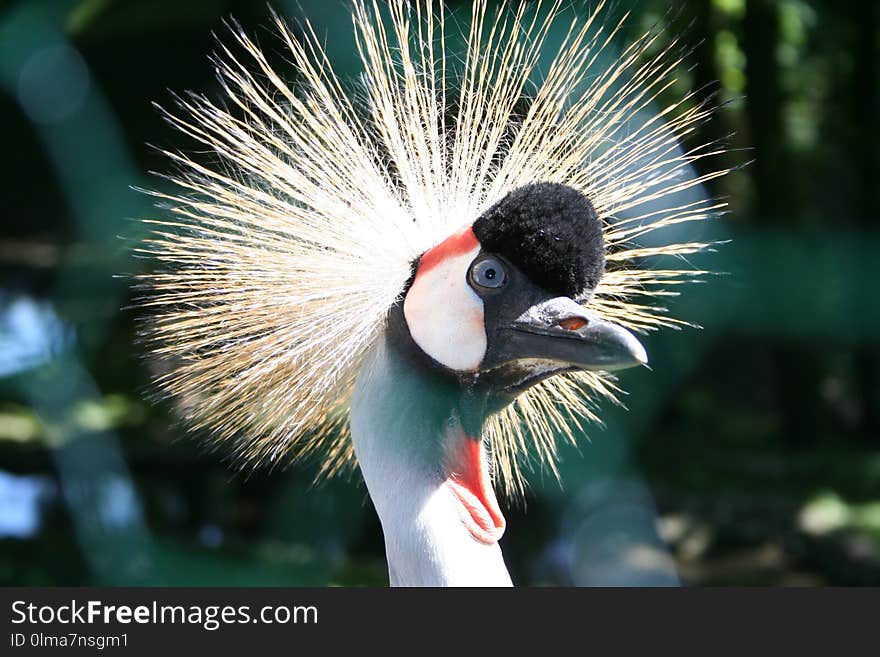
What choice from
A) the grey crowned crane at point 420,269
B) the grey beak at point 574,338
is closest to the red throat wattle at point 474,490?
the grey crowned crane at point 420,269

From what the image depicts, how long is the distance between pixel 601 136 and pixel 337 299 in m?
0.36

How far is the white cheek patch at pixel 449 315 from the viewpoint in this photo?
0.93 metres

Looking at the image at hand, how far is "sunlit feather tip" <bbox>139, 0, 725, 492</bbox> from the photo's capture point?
0.99 meters

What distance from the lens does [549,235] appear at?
0.89 m

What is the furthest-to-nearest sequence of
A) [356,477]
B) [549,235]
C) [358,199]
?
[356,477] < [358,199] < [549,235]

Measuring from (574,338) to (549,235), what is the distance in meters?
0.10

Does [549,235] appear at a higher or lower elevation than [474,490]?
higher

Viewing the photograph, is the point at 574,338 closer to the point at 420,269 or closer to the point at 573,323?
the point at 573,323

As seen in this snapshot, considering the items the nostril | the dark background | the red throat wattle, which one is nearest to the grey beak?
the nostril

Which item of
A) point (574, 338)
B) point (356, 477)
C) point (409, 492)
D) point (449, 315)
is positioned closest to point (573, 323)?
point (574, 338)

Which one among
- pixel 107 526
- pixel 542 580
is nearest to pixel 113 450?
pixel 107 526

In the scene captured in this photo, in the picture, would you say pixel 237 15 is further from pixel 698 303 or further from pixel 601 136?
pixel 698 303

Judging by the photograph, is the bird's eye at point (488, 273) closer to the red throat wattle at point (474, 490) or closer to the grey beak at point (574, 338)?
the grey beak at point (574, 338)

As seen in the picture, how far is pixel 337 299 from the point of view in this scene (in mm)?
984
